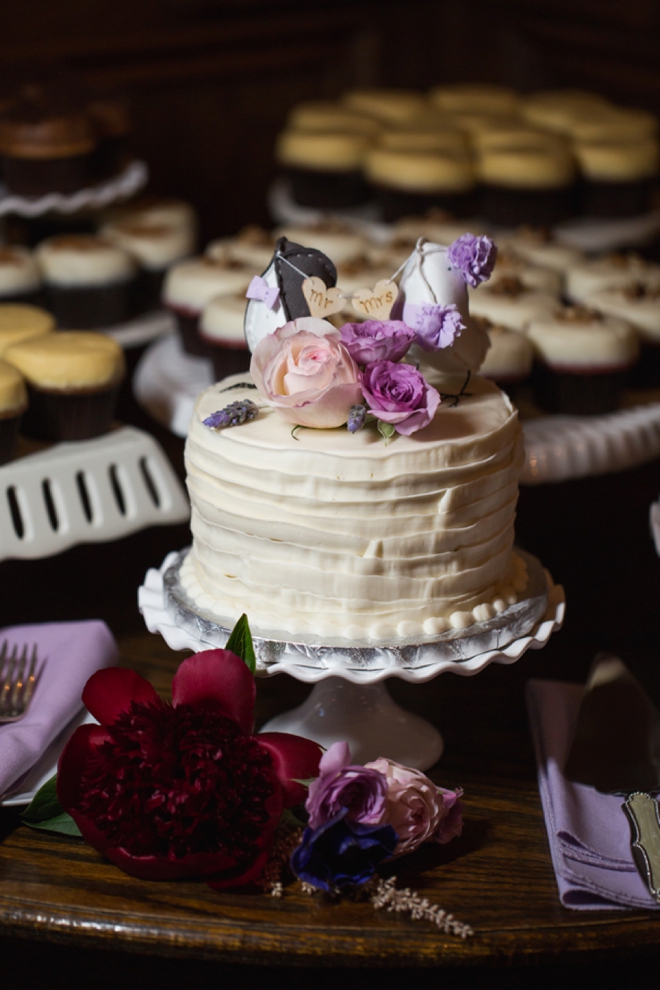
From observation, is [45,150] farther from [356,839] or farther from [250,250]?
[356,839]

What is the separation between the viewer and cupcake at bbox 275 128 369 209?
2.98m

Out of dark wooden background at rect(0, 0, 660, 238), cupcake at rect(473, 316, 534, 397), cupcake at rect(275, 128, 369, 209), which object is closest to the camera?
cupcake at rect(473, 316, 534, 397)

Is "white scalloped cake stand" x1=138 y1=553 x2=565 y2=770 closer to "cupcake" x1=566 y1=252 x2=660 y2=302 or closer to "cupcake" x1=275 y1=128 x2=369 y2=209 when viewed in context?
"cupcake" x1=566 y1=252 x2=660 y2=302

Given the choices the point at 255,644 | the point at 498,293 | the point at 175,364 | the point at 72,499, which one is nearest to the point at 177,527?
the point at 175,364

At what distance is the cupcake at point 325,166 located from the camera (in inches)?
117

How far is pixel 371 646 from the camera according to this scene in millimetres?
1171

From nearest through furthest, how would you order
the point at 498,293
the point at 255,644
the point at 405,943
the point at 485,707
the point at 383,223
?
the point at 405,943 < the point at 255,644 < the point at 485,707 < the point at 498,293 < the point at 383,223

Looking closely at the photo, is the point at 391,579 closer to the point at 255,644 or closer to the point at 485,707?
the point at 255,644

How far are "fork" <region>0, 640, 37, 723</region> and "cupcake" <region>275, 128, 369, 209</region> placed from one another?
73.9 inches

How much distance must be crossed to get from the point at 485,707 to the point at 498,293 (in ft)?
2.77

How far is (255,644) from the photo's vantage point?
1.18 metres

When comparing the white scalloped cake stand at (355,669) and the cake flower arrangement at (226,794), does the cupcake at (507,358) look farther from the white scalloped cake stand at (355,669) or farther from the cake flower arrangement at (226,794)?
the cake flower arrangement at (226,794)

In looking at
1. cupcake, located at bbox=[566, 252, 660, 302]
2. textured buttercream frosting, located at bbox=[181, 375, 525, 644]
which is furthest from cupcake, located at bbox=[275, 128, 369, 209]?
textured buttercream frosting, located at bbox=[181, 375, 525, 644]

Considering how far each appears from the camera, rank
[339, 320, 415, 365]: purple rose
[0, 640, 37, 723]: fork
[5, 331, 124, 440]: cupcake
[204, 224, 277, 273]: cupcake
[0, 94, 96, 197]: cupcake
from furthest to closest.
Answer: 1. [0, 94, 96, 197]: cupcake
2. [204, 224, 277, 273]: cupcake
3. [5, 331, 124, 440]: cupcake
4. [0, 640, 37, 723]: fork
5. [339, 320, 415, 365]: purple rose
